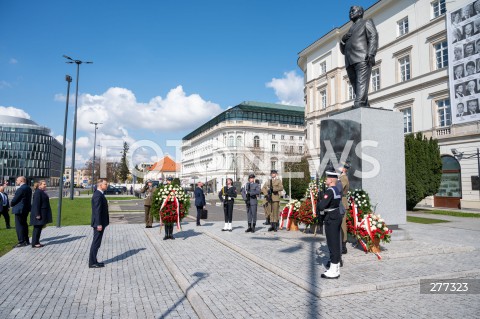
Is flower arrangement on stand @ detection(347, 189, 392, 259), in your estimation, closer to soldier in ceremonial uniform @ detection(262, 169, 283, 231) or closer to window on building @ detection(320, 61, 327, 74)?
soldier in ceremonial uniform @ detection(262, 169, 283, 231)

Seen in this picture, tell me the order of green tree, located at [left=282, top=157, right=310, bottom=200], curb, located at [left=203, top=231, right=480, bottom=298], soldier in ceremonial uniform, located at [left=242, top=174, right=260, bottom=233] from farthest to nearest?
1. green tree, located at [left=282, top=157, right=310, bottom=200]
2. soldier in ceremonial uniform, located at [left=242, top=174, right=260, bottom=233]
3. curb, located at [left=203, top=231, right=480, bottom=298]

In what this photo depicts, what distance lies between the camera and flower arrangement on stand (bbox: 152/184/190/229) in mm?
10461

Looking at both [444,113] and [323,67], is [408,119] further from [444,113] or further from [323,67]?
[323,67]

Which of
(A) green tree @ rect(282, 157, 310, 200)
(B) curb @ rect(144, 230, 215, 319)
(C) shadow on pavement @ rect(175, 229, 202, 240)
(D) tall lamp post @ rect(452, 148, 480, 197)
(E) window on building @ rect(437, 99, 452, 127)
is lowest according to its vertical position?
(C) shadow on pavement @ rect(175, 229, 202, 240)

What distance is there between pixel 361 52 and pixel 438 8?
2502 centimetres

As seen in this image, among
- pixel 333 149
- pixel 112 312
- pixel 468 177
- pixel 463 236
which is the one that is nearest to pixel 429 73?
pixel 468 177

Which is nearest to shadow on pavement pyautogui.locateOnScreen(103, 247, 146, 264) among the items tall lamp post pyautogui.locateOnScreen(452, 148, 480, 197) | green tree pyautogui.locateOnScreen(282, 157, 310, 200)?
tall lamp post pyautogui.locateOnScreen(452, 148, 480, 197)

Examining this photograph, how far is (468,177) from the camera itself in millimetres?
26016

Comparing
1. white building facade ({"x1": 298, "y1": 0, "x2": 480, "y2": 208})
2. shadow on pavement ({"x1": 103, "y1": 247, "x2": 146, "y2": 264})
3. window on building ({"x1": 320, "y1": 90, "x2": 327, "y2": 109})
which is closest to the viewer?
shadow on pavement ({"x1": 103, "y1": 247, "x2": 146, "y2": 264})

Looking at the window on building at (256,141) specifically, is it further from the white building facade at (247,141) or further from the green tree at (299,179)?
the green tree at (299,179)

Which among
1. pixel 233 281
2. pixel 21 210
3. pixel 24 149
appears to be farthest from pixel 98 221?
pixel 24 149

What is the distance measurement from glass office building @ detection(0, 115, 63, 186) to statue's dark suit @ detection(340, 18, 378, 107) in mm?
107703

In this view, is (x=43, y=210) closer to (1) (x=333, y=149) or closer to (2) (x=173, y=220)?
(2) (x=173, y=220)

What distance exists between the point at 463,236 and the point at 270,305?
1013 cm
